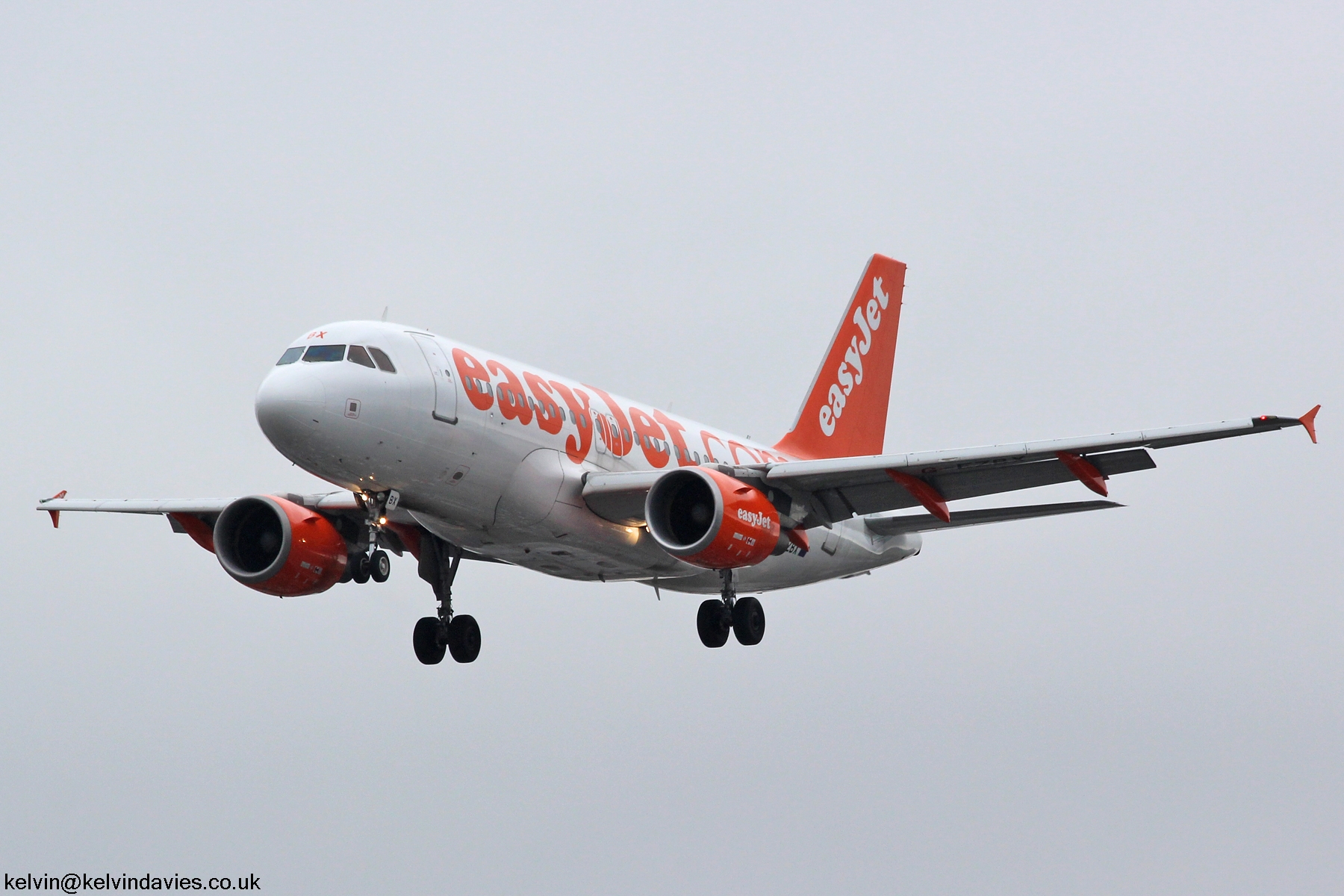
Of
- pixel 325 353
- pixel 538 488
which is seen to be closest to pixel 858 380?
pixel 538 488

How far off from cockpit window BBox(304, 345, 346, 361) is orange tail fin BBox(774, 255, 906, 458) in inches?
569

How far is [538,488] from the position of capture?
28344 mm

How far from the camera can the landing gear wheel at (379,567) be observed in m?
27.5

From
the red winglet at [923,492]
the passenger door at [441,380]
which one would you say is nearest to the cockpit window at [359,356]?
the passenger door at [441,380]

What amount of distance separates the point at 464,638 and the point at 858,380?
13.8 metres

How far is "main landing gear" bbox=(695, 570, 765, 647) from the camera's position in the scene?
1329 inches

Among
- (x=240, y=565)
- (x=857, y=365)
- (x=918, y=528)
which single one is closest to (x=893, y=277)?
(x=857, y=365)

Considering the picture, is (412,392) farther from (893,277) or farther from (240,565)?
(893,277)

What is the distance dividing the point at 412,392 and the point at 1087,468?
11.6 metres

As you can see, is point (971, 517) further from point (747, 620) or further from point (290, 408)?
point (290, 408)

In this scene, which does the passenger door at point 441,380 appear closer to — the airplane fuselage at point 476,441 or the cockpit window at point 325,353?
the airplane fuselage at point 476,441

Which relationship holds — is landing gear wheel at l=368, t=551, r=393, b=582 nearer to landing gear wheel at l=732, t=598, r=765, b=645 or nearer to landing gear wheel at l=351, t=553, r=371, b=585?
landing gear wheel at l=351, t=553, r=371, b=585

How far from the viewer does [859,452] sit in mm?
41000

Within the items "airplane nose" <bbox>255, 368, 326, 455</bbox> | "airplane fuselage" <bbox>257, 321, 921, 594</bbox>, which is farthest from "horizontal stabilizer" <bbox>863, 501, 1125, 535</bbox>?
"airplane nose" <bbox>255, 368, 326, 455</bbox>
